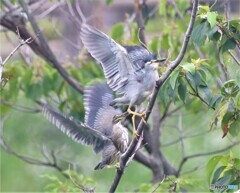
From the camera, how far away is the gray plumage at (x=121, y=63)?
464 cm

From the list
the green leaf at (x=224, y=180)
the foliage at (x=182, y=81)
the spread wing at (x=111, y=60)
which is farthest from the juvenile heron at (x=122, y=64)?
the green leaf at (x=224, y=180)

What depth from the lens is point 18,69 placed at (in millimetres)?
6184

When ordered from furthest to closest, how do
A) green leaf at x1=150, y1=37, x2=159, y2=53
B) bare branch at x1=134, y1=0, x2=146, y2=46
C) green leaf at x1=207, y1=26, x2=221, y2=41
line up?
bare branch at x1=134, y1=0, x2=146, y2=46
green leaf at x1=150, y1=37, x2=159, y2=53
green leaf at x1=207, y1=26, x2=221, y2=41

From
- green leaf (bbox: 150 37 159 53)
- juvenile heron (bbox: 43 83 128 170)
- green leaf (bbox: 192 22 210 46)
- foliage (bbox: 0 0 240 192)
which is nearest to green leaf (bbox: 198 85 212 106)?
foliage (bbox: 0 0 240 192)

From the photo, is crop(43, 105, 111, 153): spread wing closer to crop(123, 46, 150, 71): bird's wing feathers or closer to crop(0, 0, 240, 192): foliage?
crop(0, 0, 240, 192): foliage

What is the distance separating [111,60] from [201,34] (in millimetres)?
824

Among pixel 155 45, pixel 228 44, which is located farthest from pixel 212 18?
pixel 155 45

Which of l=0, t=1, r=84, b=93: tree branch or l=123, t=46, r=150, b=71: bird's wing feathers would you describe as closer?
l=123, t=46, r=150, b=71: bird's wing feathers

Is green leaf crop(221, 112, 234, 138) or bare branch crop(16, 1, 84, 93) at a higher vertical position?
green leaf crop(221, 112, 234, 138)

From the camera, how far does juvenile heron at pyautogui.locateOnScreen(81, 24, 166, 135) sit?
463cm

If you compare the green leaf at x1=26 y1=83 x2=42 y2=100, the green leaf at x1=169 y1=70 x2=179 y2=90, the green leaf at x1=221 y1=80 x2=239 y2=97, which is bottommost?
the green leaf at x1=26 y1=83 x2=42 y2=100

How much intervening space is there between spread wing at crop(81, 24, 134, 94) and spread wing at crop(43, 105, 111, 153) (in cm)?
33

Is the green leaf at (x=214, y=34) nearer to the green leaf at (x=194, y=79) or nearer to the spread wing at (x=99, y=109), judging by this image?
the green leaf at (x=194, y=79)

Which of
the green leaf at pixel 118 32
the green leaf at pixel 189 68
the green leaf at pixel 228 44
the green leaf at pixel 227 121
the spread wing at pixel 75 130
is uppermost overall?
the green leaf at pixel 228 44
